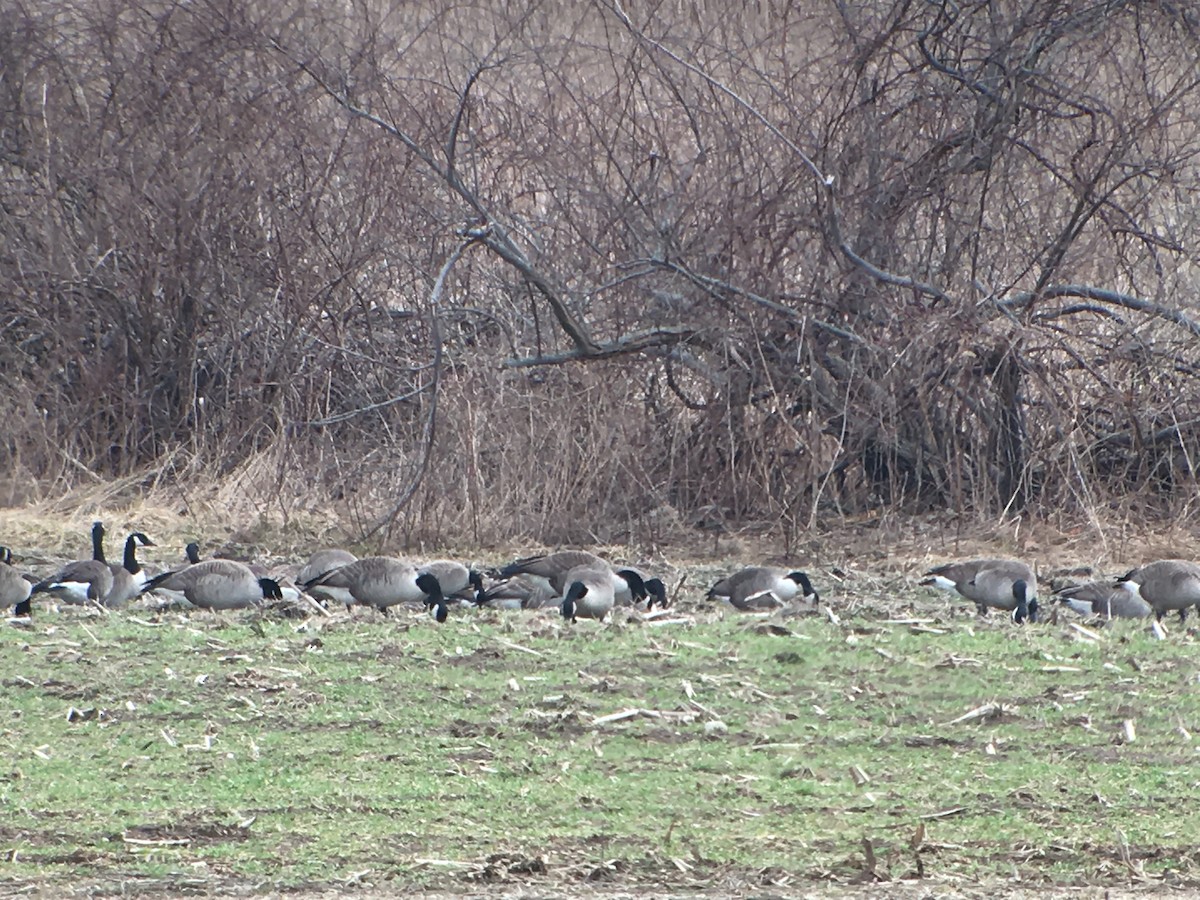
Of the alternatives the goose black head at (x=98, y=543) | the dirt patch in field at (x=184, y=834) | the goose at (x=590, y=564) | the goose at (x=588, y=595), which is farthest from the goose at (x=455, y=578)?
the dirt patch in field at (x=184, y=834)

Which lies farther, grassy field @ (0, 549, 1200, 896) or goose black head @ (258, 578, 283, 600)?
goose black head @ (258, 578, 283, 600)

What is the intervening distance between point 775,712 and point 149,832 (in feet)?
9.10

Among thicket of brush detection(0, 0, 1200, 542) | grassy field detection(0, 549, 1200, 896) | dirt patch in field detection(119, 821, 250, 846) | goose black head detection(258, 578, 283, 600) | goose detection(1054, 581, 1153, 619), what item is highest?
thicket of brush detection(0, 0, 1200, 542)

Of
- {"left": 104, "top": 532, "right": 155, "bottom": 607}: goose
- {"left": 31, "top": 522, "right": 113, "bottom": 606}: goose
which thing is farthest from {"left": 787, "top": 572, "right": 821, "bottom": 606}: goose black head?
{"left": 31, "top": 522, "right": 113, "bottom": 606}: goose

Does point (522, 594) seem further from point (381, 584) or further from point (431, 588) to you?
point (381, 584)

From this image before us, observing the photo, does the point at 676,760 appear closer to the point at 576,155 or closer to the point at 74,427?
the point at 576,155

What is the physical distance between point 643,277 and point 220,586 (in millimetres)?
5345

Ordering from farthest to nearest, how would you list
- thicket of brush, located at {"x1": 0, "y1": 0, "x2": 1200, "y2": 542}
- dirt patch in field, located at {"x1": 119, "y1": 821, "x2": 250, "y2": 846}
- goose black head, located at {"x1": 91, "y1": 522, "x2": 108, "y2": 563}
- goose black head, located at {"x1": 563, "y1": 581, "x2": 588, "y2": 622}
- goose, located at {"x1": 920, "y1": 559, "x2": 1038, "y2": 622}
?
thicket of brush, located at {"x1": 0, "y1": 0, "x2": 1200, "y2": 542} → goose black head, located at {"x1": 91, "y1": 522, "x2": 108, "y2": 563} → goose, located at {"x1": 920, "y1": 559, "x2": 1038, "y2": 622} → goose black head, located at {"x1": 563, "y1": 581, "x2": 588, "y2": 622} → dirt patch in field, located at {"x1": 119, "y1": 821, "x2": 250, "y2": 846}

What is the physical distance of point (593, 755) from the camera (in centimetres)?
632

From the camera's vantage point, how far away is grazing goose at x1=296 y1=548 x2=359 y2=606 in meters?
10.1

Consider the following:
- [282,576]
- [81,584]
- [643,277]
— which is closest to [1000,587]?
[282,576]

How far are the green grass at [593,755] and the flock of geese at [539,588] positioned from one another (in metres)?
0.52

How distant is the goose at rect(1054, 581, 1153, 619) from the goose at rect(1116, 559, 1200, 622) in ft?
0.15

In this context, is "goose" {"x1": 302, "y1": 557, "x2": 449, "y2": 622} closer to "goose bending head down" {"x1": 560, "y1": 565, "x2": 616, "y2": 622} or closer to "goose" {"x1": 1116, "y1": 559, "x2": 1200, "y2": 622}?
"goose bending head down" {"x1": 560, "y1": 565, "x2": 616, "y2": 622}
